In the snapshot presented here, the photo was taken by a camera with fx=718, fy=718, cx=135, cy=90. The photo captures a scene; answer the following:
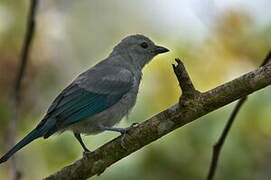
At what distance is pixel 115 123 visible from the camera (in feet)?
14.9

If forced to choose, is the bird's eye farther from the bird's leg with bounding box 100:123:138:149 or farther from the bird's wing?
the bird's leg with bounding box 100:123:138:149

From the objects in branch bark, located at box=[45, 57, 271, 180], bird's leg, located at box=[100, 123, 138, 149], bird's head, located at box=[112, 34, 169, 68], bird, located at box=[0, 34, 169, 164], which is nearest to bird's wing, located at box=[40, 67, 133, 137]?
bird, located at box=[0, 34, 169, 164]

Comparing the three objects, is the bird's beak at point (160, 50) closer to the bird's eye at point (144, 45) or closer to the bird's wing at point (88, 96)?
the bird's eye at point (144, 45)

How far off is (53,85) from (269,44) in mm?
2262

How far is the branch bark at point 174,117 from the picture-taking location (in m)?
3.07

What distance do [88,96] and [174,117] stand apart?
1.55 metres

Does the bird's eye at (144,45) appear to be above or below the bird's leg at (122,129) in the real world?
above

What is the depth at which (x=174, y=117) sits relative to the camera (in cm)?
320

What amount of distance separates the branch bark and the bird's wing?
64 centimetres

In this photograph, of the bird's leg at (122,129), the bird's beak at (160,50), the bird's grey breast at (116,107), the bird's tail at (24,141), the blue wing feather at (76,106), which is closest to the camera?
the bird's leg at (122,129)

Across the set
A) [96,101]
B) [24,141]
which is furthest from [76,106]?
[24,141]

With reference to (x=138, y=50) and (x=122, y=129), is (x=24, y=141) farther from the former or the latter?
(x=138, y=50)

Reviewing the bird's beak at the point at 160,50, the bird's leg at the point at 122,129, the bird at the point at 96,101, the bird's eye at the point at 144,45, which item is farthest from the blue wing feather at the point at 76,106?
the bird's eye at the point at 144,45

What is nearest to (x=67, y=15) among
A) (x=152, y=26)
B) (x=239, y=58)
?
(x=152, y=26)
